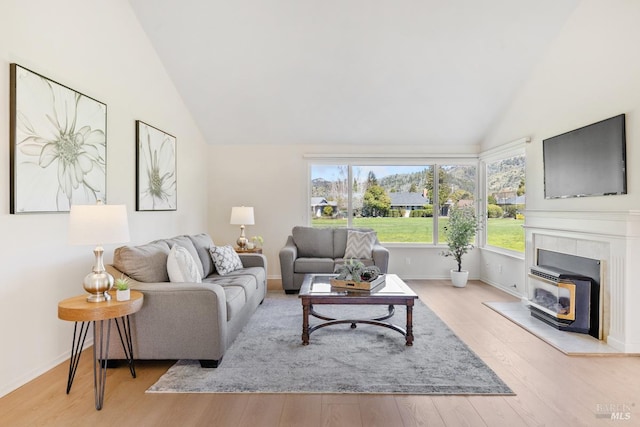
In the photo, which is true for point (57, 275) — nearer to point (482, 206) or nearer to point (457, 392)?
point (457, 392)

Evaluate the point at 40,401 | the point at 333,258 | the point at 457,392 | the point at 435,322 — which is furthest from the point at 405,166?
the point at 40,401

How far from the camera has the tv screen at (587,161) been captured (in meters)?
3.36

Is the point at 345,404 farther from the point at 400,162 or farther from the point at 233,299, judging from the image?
the point at 400,162

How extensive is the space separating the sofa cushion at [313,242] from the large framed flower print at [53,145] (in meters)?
2.97

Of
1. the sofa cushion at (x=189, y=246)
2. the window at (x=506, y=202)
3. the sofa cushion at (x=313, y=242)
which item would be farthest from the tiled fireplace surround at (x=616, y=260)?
the sofa cushion at (x=189, y=246)

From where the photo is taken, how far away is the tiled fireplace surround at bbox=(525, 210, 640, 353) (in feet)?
10.2

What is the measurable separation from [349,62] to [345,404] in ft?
12.9

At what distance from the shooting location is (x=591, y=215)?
349cm

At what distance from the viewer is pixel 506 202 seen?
18.2 ft

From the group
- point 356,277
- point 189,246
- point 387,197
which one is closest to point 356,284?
point 356,277

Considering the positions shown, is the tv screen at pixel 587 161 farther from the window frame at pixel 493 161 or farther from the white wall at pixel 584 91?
the window frame at pixel 493 161

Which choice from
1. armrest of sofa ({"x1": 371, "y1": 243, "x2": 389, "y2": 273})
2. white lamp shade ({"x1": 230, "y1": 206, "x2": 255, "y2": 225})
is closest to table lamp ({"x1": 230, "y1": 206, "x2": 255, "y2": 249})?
white lamp shade ({"x1": 230, "y1": 206, "x2": 255, "y2": 225})

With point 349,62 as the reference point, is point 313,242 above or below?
below

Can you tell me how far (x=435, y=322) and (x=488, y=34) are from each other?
326 centimetres
